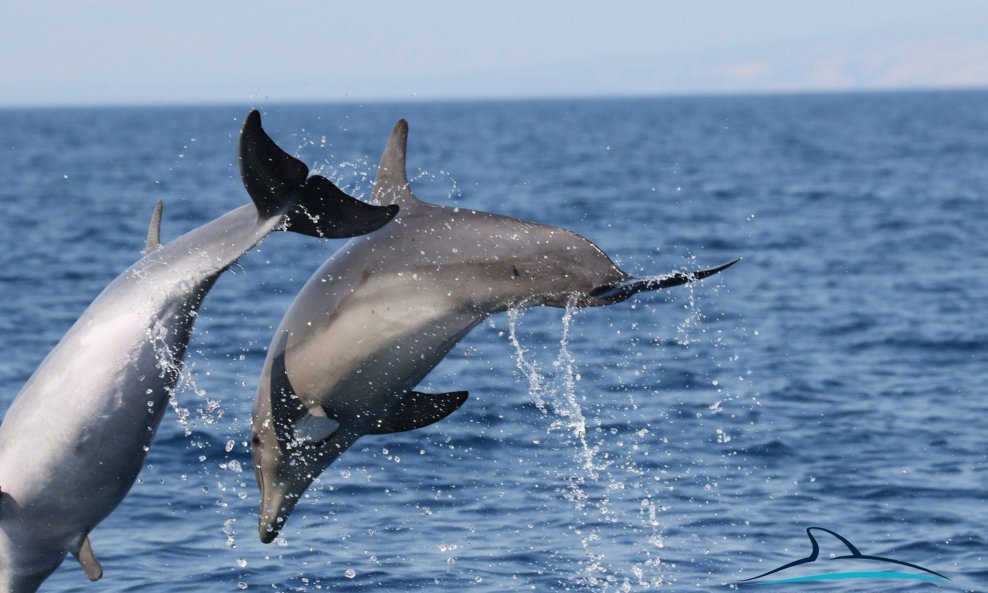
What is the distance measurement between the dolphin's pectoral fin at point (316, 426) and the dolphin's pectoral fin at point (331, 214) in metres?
1.46

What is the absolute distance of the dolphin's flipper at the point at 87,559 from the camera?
10391 mm

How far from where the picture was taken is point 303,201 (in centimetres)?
891

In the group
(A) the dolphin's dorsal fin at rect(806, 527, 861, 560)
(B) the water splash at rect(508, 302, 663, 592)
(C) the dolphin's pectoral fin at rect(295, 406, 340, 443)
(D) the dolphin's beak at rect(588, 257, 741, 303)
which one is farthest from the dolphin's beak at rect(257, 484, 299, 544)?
(A) the dolphin's dorsal fin at rect(806, 527, 861, 560)

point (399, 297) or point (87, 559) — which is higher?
point (399, 297)

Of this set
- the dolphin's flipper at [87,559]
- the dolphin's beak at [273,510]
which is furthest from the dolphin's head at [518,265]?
the dolphin's flipper at [87,559]

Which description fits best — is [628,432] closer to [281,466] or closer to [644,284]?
[281,466]

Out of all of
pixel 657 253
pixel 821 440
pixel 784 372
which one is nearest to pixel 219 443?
pixel 821 440

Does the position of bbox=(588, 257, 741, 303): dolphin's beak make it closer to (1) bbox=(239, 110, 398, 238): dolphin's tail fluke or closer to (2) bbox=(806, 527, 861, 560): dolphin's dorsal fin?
(1) bbox=(239, 110, 398, 238): dolphin's tail fluke

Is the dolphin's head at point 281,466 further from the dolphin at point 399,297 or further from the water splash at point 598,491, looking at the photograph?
the water splash at point 598,491

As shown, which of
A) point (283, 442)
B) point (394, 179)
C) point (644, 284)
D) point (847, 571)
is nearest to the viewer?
point (644, 284)

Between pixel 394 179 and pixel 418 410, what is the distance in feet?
5.84

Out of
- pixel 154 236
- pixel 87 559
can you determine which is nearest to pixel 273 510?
pixel 87 559

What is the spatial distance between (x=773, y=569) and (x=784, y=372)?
27.3 ft

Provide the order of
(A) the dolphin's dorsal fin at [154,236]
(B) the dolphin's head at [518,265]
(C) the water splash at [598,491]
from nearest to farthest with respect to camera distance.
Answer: (B) the dolphin's head at [518,265], (A) the dolphin's dorsal fin at [154,236], (C) the water splash at [598,491]
